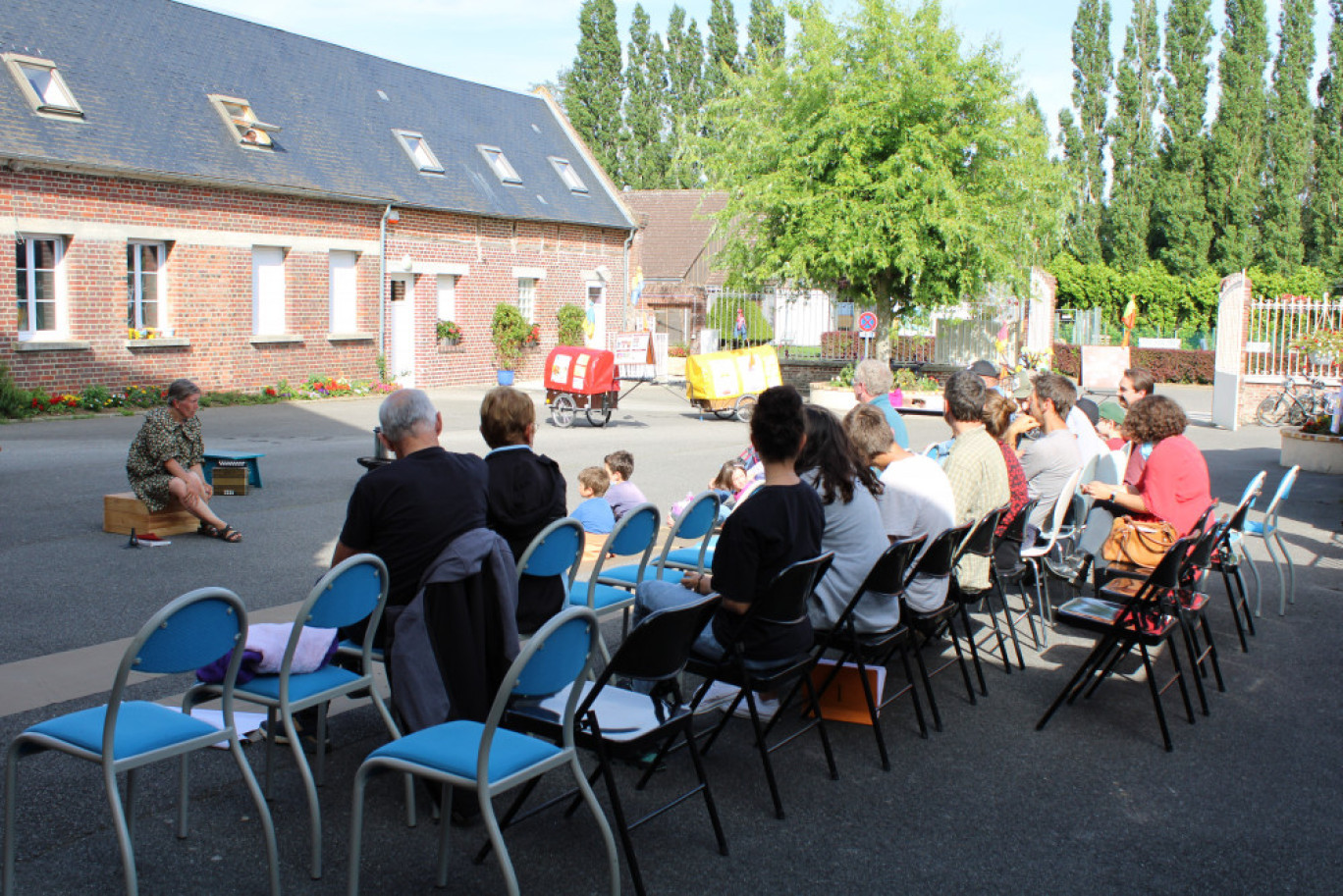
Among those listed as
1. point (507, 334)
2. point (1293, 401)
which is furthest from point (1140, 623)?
point (507, 334)

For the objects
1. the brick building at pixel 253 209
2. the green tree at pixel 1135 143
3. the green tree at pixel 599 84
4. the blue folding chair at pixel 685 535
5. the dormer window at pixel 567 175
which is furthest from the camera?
the green tree at pixel 599 84

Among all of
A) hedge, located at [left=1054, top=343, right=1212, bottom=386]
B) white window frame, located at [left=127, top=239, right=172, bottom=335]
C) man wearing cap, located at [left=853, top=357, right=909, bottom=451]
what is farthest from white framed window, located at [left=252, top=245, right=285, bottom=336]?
hedge, located at [left=1054, top=343, right=1212, bottom=386]

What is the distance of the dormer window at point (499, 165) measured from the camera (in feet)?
90.8

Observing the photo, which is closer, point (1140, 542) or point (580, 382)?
point (1140, 542)

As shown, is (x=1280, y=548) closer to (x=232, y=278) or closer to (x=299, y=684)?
(x=299, y=684)

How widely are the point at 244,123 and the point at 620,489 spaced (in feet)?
54.4

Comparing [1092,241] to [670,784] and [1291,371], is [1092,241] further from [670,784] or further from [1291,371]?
[670,784]

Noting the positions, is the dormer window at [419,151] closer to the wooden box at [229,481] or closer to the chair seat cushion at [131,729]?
the wooden box at [229,481]

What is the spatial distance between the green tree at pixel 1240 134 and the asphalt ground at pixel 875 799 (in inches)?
1371

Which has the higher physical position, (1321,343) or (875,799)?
(1321,343)

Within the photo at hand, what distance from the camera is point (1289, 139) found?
37.8 metres

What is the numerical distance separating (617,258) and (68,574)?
2427cm

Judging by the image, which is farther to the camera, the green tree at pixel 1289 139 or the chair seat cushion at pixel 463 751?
the green tree at pixel 1289 139

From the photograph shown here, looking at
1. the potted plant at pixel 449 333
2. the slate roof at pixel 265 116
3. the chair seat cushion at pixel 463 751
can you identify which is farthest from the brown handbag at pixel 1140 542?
the potted plant at pixel 449 333
